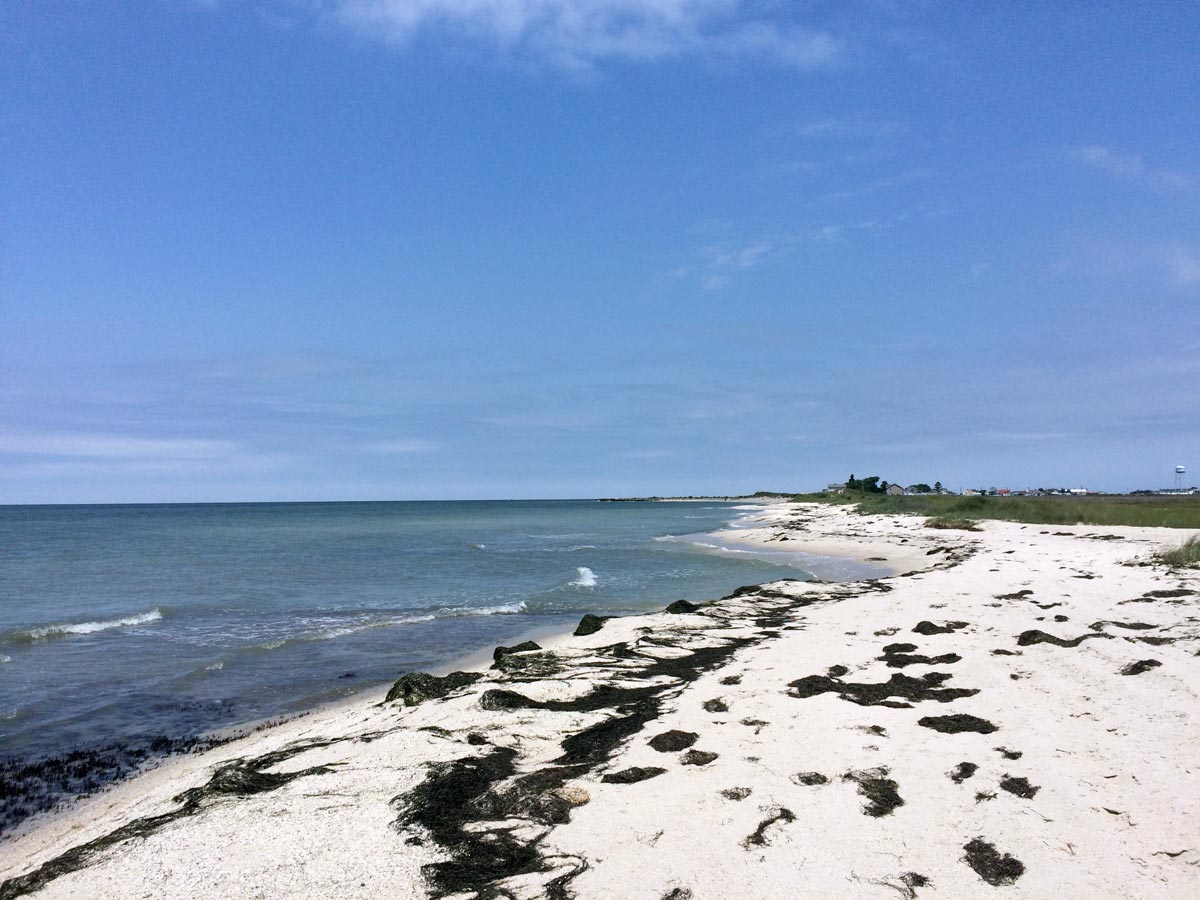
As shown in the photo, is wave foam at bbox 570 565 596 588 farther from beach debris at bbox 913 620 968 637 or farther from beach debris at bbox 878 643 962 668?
beach debris at bbox 878 643 962 668

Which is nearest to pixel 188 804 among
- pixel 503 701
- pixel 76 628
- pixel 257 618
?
pixel 503 701

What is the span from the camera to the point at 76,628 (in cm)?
2066

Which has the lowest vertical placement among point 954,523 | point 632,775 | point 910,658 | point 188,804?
point 188,804

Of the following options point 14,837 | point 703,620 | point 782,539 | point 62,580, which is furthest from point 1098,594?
point 62,580

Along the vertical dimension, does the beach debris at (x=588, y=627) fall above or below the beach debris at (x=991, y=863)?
below

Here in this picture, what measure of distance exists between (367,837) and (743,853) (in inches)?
124

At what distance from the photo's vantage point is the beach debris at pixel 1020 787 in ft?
19.4

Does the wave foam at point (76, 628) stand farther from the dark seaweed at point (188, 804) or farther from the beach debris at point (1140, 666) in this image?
the beach debris at point (1140, 666)

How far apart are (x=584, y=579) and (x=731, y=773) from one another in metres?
24.3

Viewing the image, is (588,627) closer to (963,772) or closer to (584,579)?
(963,772)

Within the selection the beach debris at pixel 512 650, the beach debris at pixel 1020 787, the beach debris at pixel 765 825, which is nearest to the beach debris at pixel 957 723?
the beach debris at pixel 1020 787

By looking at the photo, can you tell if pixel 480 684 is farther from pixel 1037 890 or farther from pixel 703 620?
pixel 1037 890

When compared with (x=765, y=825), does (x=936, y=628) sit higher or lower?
higher

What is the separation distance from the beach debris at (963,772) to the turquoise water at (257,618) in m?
10.8
